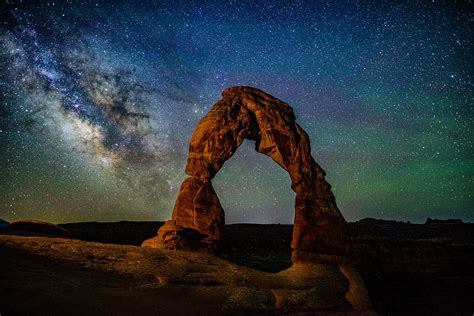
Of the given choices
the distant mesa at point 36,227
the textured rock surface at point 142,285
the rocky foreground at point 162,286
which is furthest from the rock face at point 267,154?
the distant mesa at point 36,227

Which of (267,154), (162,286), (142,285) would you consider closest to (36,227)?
(142,285)

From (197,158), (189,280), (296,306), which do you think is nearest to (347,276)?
(296,306)

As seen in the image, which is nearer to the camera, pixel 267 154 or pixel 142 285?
pixel 142 285

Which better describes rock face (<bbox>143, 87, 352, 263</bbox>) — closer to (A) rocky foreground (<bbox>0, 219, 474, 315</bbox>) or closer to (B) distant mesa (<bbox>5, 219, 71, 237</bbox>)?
(A) rocky foreground (<bbox>0, 219, 474, 315</bbox>)

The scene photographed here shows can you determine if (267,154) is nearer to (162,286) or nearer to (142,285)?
(162,286)

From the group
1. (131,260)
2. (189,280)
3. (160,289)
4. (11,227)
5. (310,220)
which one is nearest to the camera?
(160,289)

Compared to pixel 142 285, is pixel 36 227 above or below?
above

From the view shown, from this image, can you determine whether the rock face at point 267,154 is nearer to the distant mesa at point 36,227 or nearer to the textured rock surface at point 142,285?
the textured rock surface at point 142,285

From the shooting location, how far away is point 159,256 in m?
8.30

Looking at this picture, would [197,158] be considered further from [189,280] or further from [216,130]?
[189,280]

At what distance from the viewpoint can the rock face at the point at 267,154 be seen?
13.0 m

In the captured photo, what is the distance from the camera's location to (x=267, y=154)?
51.3 ft

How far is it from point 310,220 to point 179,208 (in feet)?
19.5

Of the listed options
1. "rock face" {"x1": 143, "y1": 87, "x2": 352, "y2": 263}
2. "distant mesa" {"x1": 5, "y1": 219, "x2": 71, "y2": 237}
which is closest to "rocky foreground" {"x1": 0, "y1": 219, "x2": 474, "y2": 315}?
"rock face" {"x1": 143, "y1": 87, "x2": 352, "y2": 263}
